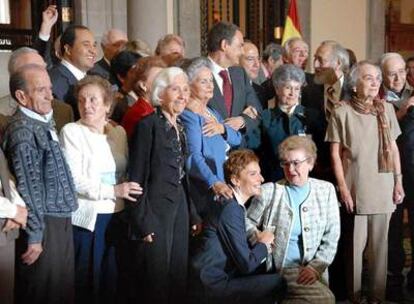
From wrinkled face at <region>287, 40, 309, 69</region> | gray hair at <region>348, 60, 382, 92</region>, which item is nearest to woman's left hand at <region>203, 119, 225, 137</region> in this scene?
gray hair at <region>348, 60, 382, 92</region>

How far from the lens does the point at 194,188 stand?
3.61m

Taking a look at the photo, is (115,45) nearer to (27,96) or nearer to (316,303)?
(27,96)

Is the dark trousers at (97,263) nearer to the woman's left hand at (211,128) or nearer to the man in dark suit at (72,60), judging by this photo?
the woman's left hand at (211,128)

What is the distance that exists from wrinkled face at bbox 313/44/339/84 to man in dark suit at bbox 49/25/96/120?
1.42 m

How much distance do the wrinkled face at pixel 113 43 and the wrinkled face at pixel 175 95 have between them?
4.63ft

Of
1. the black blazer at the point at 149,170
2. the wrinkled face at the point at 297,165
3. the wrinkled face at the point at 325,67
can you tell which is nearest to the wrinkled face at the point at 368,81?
the wrinkled face at the point at 325,67

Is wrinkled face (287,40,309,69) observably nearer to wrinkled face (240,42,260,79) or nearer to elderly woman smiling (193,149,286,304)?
wrinkled face (240,42,260,79)

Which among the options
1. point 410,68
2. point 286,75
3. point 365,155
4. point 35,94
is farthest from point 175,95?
point 410,68

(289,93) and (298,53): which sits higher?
(298,53)

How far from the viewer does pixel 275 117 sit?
4105 millimetres

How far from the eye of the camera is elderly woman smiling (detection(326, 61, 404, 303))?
4012 millimetres

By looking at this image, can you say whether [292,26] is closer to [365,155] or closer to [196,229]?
[365,155]

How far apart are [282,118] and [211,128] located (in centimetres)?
59

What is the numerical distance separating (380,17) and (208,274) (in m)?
6.54
